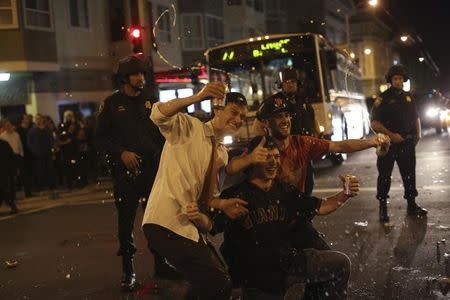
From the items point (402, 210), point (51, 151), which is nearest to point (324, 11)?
point (51, 151)

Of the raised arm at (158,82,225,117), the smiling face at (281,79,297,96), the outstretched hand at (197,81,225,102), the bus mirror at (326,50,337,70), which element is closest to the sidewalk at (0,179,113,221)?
the bus mirror at (326,50,337,70)

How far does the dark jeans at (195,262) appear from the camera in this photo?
142 inches

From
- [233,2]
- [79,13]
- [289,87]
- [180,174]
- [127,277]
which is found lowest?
[127,277]

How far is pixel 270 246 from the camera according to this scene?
3758 millimetres

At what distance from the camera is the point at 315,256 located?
379 centimetres

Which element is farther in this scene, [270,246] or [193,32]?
[193,32]

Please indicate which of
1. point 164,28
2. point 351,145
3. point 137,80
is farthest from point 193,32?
point 351,145

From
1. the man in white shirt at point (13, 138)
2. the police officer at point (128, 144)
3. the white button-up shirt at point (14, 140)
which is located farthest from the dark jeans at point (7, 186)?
the police officer at point (128, 144)

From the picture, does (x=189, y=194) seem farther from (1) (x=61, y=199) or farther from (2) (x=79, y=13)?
(2) (x=79, y=13)

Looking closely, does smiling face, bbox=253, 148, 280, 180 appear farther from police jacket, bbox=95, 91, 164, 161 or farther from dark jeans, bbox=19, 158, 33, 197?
dark jeans, bbox=19, 158, 33, 197

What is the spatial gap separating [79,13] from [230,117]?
22.7 metres

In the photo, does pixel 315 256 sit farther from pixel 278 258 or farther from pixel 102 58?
pixel 102 58

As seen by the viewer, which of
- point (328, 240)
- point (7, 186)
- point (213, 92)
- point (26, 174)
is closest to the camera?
point (213, 92)

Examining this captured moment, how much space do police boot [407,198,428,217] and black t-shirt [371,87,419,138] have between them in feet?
3.00
